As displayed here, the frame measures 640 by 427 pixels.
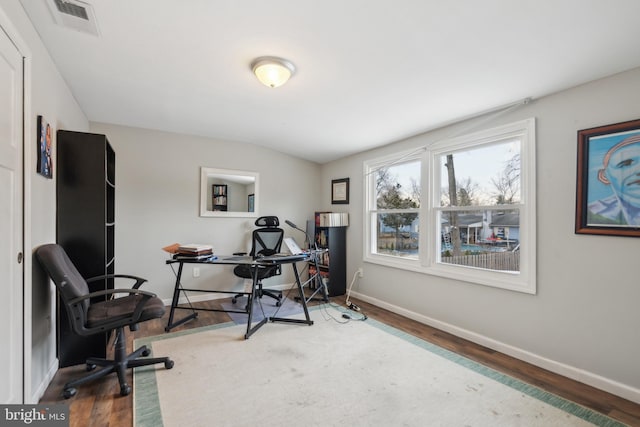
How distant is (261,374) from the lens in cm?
217

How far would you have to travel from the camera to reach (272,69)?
2.09 meters

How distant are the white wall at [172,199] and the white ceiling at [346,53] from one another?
0.73 m

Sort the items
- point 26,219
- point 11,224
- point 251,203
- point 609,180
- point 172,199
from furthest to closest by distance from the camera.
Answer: point 251,203 < point 172,199 < point 609,180 < point 26,219 < point 11,224

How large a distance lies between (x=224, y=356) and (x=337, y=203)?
2770 millimetres

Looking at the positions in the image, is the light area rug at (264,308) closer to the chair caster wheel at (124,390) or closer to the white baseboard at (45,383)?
the chair caster wheel at (124,390)

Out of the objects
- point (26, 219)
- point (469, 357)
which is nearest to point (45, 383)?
point (26, 219)

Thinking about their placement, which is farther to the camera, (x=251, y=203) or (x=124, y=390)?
(x=251, y=203)

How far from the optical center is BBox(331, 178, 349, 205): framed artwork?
14.6ft

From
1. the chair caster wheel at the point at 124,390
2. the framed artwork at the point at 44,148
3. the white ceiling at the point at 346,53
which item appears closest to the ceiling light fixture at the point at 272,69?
the white ceiling at the point at 346,53

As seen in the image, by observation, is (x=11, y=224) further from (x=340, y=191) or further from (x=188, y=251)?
(x=340, y=191)

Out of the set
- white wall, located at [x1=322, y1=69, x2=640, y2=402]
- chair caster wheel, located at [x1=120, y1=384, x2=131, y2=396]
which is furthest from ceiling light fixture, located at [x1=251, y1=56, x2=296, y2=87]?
chair caster wheel, located at [x1=120, y1=384, x2=131, y2=396]

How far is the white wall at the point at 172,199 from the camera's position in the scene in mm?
3561

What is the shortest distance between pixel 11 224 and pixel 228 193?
107 inches

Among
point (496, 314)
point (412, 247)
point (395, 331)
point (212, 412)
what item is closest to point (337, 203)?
point (412, 247)
